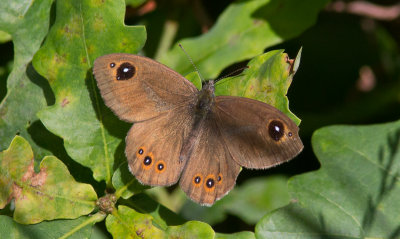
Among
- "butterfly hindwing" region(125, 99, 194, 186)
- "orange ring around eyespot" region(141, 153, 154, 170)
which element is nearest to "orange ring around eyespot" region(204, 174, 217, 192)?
"butterfly hindwing" region(125, 99, 194, 186)

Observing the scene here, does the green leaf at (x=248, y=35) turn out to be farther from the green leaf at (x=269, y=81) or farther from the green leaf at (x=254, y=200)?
the green leaf at (x=254, y=200)

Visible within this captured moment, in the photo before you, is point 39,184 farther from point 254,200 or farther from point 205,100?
point 254,200

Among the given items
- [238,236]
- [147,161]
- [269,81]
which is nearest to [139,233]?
[147,161]

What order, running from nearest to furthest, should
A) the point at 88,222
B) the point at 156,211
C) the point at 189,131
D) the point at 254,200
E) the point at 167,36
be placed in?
the point at 88,222 < the point at 156,211 < the point at 189,131 < the point at 167,36 < the point at 254,200

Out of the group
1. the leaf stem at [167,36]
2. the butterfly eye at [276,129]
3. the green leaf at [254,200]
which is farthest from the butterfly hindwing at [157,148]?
the green leaf at [254,200]

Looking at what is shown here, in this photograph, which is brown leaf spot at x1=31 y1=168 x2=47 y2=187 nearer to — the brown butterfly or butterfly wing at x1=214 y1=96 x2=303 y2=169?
the brown butterfly

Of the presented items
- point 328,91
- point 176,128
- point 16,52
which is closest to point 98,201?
point 176,128

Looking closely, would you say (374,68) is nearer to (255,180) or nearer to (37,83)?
(255,180)
